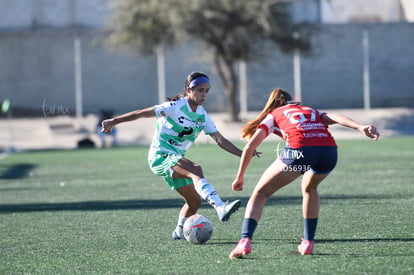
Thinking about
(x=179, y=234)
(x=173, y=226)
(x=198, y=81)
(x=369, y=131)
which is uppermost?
(x=198, y=81)

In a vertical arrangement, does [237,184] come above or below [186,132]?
below

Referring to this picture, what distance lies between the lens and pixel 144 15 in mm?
39312

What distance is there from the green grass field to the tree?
1933 cm

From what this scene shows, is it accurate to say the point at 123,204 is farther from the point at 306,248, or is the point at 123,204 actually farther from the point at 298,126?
the point at 298,126

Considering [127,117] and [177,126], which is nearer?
[127,117]

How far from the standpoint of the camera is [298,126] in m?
7.29

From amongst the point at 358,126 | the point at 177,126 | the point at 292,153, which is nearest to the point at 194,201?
the point at 177,126

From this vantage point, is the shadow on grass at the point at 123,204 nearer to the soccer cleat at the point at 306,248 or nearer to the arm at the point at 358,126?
the soccer cleat at the point at 306,248

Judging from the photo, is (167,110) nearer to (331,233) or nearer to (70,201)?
(331,233)

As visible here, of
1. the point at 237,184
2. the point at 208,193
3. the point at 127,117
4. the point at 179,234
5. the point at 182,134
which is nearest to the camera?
the point at 237,184

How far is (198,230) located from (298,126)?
1853mm

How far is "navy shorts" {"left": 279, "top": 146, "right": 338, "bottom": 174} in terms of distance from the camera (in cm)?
726

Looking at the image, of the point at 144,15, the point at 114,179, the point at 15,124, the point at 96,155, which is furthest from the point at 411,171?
the point at 15,124

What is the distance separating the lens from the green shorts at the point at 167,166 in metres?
8.48
